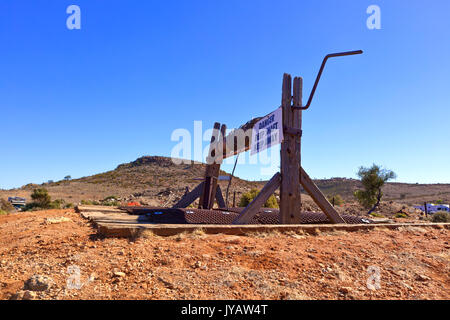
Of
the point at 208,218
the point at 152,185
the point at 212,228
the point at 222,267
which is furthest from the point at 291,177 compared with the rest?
the point at 152,185

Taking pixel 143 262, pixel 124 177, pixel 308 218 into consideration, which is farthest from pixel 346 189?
pixel 143 262

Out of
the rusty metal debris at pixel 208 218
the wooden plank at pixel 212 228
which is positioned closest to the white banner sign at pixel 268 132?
the rusty metal debris at pixel 208 218

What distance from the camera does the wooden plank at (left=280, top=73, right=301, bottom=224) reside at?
15.4 ft

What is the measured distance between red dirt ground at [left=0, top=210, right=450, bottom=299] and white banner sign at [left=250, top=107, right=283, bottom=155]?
1900 millimetres

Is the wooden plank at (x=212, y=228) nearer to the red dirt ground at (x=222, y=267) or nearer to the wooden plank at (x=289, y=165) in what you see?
the red dirt ground at (x=222, y=267)

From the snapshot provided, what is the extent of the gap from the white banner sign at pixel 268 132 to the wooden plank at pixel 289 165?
8 cm

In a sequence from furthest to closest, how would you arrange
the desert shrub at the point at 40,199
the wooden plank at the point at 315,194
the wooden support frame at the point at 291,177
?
the desert shrub at the point at 40,199
the wooden plank at the point at 315,194
the wooden support frame at the point at 291,177

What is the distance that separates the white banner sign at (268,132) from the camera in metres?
4.84

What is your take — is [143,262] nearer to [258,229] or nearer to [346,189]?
[258,229]

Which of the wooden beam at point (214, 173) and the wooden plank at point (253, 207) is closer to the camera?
the wooden plank at point (253, 207)

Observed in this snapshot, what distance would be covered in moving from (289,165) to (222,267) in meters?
2.69

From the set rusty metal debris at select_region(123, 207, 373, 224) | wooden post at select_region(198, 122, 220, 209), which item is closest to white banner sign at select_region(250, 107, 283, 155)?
rusty metal debris at select_region(123, 207, 373, 224)
